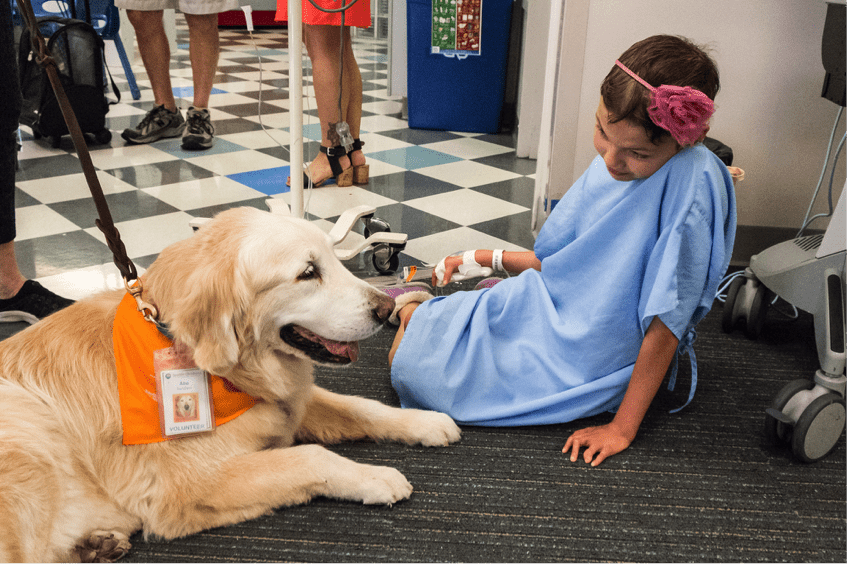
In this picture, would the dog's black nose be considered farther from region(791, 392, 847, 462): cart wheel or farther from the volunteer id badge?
region(791, 392, 847, 462): cart wheel

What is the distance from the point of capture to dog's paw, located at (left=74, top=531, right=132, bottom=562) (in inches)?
38.0

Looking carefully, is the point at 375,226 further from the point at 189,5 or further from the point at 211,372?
the point at 189,5

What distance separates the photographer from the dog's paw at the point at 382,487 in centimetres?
108

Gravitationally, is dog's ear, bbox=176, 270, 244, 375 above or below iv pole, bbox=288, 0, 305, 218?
below

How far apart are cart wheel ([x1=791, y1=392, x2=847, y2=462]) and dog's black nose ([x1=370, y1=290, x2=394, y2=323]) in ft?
2.52

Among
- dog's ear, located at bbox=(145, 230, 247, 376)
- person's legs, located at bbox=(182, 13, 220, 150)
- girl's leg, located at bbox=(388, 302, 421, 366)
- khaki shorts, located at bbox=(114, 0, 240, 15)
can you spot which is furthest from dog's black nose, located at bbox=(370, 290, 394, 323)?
person's legs, located at bbox=(182, 13, 220, 150)

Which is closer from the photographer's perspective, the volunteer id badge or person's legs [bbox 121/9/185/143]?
the volunteer id badge

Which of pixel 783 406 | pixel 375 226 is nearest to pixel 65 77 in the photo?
pixel 375 226

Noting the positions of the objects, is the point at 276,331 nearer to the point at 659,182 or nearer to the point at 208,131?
the point at 659,182

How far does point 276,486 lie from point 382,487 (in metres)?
0.17

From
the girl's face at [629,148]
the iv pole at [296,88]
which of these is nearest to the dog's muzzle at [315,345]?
the girl's face at [629,148]

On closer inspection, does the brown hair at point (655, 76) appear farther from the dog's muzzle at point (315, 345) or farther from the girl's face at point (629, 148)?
the dog's muzzle at point (315, 345)

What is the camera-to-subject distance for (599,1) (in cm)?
200

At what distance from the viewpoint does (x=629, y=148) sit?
1153 millimetres
